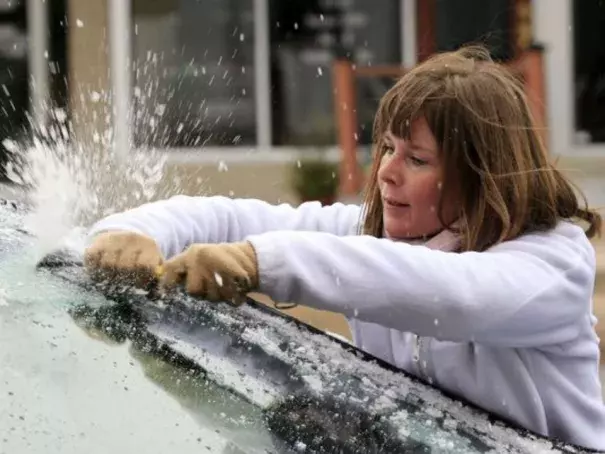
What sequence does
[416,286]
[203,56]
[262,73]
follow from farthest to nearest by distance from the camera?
[203,56] → [262,73] → [416,286]

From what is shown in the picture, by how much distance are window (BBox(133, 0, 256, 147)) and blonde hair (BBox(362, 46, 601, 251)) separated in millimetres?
8456

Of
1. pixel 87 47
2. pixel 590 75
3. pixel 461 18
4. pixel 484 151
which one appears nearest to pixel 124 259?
pixel 484 151

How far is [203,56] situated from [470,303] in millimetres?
9077

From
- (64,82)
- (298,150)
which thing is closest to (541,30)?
(298,150)

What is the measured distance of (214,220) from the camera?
1.89 meters

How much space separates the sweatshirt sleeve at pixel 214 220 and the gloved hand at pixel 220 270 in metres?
0.35

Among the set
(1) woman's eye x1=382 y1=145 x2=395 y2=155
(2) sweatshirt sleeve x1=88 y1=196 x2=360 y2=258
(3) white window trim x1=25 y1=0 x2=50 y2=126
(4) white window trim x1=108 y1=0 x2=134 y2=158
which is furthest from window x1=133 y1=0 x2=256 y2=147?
(1) woman's eye x1=382 y1=145 x2=395 y2=155

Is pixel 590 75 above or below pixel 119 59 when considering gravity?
below

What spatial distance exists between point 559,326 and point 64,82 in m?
8.93

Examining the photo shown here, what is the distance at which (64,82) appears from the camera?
32.7 feet

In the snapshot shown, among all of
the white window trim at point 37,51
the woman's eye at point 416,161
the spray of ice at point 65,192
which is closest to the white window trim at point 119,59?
the white window trim at point 37,51

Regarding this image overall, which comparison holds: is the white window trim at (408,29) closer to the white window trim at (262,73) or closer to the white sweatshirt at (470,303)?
the white window trim at (262,73)

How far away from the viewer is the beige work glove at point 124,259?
4.59 feet

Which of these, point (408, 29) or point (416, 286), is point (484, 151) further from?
point (408, 29)
